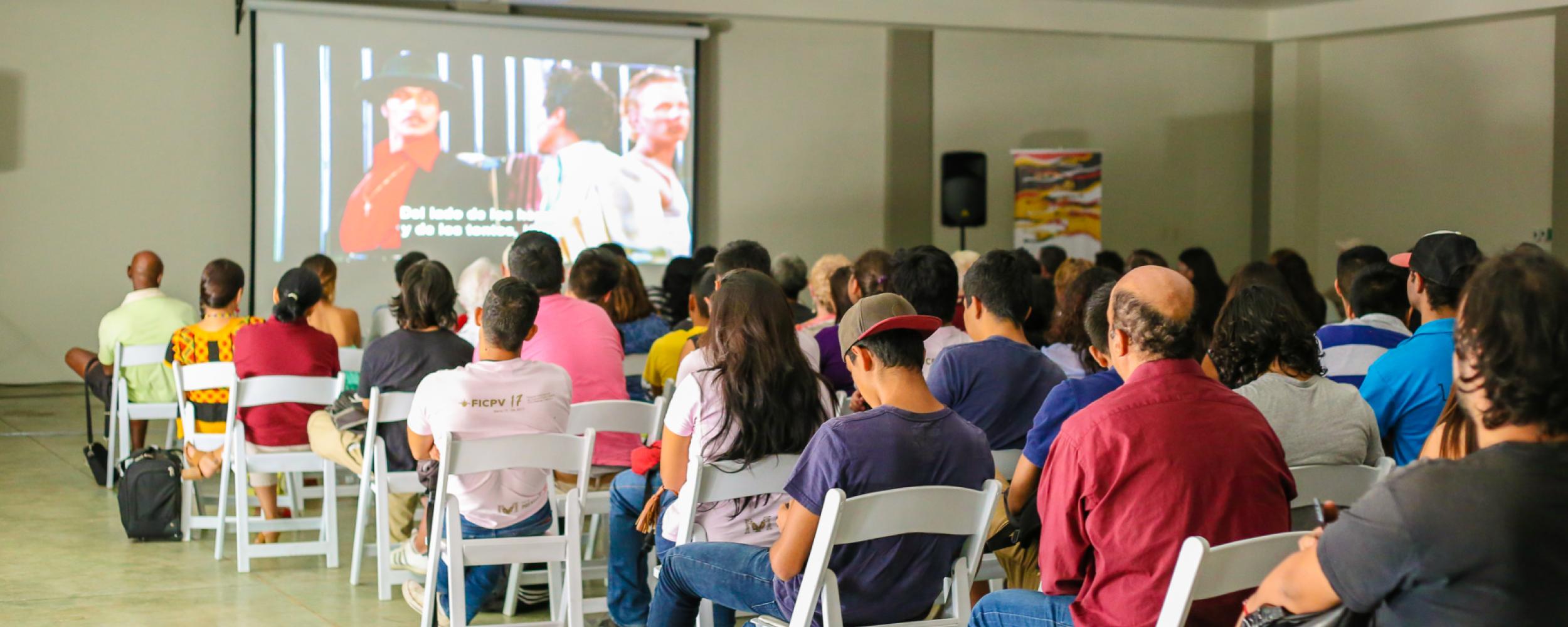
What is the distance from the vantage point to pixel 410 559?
3.91 m

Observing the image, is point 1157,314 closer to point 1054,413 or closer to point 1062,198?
point 1054,413

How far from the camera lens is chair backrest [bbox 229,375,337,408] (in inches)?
175

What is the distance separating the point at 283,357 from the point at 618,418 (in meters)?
1.56

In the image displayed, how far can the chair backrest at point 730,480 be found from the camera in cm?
299

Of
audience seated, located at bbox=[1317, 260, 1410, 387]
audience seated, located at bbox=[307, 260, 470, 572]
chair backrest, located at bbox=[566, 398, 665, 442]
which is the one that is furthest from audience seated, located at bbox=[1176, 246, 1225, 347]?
audience seated, located at bbox=[307, 260, 470, 572]

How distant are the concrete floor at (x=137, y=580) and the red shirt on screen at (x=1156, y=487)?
7.29ft

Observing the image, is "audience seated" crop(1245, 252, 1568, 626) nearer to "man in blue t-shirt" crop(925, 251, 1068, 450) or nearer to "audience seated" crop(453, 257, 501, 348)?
"man in blue t-shirt" crop(925, 251, 1068, 450)

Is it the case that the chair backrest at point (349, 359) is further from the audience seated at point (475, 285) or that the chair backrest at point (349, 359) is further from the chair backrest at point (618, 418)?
the chair backrest at point (618, 418)

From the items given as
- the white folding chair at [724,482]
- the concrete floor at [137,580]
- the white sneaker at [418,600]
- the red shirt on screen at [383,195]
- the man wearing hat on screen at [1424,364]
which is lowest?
the concrete floor at [137,580]

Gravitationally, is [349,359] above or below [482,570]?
above

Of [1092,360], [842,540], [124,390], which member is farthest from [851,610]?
Answer: [124,390]

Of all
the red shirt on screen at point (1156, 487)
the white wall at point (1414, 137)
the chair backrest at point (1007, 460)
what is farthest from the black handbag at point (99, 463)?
the white wall at point (1414, 137)

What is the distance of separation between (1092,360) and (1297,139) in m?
9.24

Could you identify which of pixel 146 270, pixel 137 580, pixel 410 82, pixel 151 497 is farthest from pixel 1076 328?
pixel 410 82
